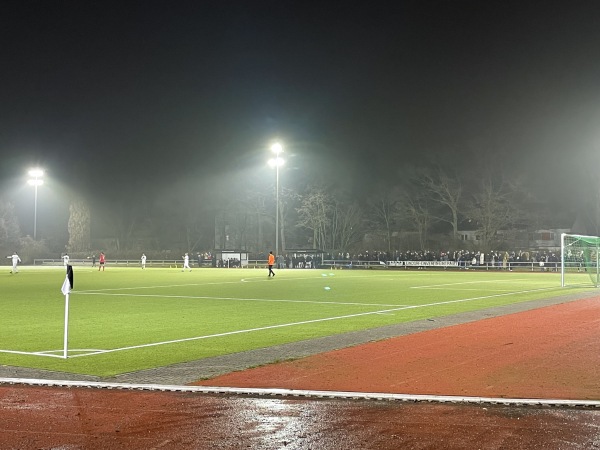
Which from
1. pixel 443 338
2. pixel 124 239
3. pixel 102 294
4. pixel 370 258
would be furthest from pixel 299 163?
pixel 443 338

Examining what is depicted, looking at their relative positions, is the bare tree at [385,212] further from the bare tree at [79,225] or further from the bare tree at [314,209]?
the bare tree at [79,225]

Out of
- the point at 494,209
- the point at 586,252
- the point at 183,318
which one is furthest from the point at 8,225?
the point at 183,318

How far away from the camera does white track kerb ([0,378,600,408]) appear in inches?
291

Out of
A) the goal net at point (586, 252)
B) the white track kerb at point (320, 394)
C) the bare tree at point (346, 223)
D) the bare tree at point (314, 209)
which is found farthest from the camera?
the bare tree at point (346, 223)

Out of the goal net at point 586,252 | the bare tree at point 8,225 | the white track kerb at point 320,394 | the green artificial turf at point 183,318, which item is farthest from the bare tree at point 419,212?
the white track kerb at point 320,394

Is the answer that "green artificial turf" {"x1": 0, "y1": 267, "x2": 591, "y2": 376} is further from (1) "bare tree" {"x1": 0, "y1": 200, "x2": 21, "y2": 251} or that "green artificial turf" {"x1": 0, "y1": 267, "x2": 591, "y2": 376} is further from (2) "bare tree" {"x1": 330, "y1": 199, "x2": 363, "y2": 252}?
(1) "bare tree" {"x1": 0, "y1": 200, "x2": 21, "y2": 251}

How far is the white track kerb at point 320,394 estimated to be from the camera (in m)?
7.39

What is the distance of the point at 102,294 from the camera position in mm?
26047

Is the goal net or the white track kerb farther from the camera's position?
the goal net

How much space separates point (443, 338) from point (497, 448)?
7.30m

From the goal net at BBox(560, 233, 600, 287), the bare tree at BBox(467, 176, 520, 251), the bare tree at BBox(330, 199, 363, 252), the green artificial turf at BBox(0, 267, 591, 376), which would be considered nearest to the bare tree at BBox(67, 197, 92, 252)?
the bare tree at BBox(330, 199, 363, 252)

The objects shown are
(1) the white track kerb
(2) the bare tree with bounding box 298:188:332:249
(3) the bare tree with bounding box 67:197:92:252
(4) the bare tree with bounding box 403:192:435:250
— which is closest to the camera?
(1) the white track kerb

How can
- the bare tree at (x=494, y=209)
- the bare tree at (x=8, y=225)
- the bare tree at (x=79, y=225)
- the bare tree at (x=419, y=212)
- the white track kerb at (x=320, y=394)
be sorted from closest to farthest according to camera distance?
the white track kerb at (x=320, y=394) → the bare tree at (x=494, y=209) → the bare tree at (x=419, y=212) → the bare tree at (x=8, y=225) → the bare tree at (x=79, y=225)

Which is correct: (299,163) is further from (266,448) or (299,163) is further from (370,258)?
(266,448)
